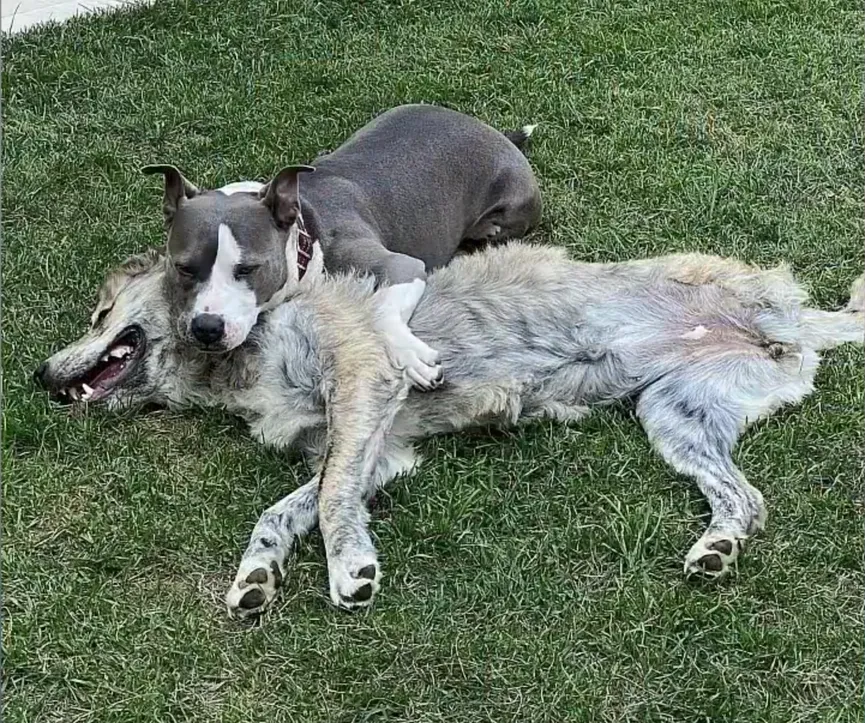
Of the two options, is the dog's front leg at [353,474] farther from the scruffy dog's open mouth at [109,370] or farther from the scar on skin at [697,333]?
the scar on skin at [697,333]

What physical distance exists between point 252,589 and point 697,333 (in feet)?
6.41

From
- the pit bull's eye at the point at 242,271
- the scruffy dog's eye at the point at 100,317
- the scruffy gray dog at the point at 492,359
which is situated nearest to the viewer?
the scruffy gray dog at the point at 492,359

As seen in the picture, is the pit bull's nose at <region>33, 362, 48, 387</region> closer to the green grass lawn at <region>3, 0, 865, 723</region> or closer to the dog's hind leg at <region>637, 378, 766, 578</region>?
the green grass lawn at <region>3, 0, 865, 723</region>

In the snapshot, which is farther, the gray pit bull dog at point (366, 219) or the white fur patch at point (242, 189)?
the white fur patch at point (242, 189)

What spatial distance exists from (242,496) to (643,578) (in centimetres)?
131

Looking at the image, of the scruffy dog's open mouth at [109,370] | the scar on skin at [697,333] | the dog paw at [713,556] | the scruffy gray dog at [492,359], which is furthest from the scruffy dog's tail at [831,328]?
the scruffy dog's open mouth at [109,370]

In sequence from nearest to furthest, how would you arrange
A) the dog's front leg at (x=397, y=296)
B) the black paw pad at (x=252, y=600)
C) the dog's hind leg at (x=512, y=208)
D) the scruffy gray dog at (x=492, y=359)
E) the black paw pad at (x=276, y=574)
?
1. the black paw pad at (x=252, y=600)
2. the black paw pad at (x=276, y=574)
3. the scruffy gray dog at (x=492, y=359)
4. the dog's front leg at (x=397, y=296)
5. the dog's hind leg at (x=512, y=208)

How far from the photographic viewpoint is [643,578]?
341cm

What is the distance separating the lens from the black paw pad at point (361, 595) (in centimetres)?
334

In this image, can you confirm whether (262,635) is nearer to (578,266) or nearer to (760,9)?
(578,266)

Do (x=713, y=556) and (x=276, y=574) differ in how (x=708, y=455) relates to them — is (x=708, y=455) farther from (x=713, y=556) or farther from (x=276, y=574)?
(x=276, y=574)

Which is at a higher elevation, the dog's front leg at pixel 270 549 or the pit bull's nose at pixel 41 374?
the pit bull's nose at pixel 41 374

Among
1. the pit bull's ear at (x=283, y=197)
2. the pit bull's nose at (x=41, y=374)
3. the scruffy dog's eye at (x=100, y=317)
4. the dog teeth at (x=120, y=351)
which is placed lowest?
the pit bull's nose at (x=41, y=374)

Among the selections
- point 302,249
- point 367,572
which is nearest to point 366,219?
point 302,249
